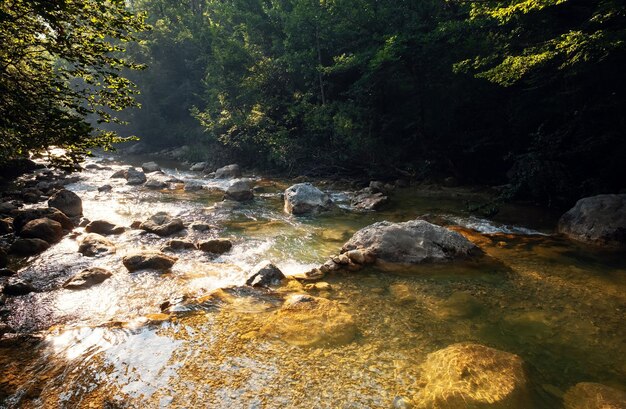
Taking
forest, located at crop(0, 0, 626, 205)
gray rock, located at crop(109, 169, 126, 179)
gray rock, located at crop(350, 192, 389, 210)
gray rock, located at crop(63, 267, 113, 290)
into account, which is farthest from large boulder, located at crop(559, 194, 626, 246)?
gray rock, located at crop(109, 169, 126, 179)

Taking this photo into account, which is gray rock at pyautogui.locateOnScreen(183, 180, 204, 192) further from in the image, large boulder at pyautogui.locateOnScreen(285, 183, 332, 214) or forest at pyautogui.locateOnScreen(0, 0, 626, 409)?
large boulder at pyautogui.locateOnScreen(285, 183, 332, 214)

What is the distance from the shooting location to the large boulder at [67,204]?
11.9m

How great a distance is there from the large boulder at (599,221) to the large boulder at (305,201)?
756 centimetres

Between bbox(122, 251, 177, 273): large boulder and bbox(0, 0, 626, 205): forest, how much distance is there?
8.37 ft

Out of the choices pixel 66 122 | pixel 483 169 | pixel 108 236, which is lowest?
pixel 108 236

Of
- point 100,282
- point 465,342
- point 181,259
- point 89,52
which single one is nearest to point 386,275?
point 465,342

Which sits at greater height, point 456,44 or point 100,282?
point 456,44

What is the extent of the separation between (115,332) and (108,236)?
591 centimetres

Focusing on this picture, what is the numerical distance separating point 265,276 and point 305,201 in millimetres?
6491

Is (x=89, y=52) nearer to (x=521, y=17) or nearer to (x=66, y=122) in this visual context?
(x=66, y=122)

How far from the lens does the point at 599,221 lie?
8883 millimetres

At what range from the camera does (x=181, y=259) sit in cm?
809

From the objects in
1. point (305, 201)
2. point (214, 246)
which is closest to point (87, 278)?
point (214, 246)

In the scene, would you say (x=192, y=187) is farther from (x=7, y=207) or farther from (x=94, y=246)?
(x=94, y=246)
